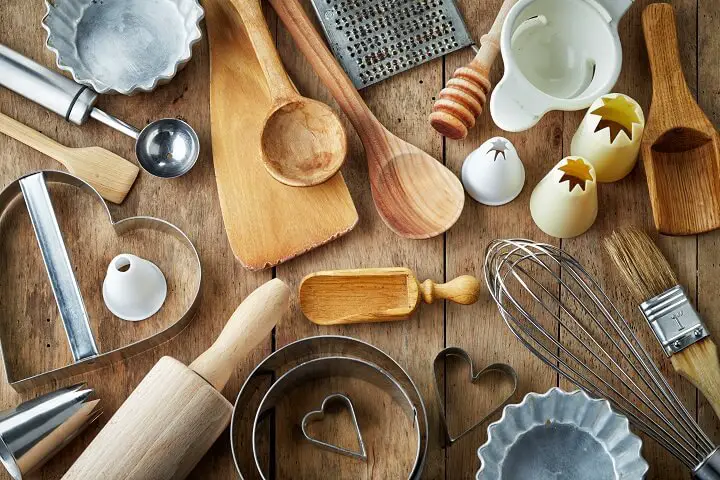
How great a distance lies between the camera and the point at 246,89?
3.22 ft

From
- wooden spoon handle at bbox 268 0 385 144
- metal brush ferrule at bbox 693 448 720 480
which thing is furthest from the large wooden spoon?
metal brush ferrule at bbox 693 448 720 480

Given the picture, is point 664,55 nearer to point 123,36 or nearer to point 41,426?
point 123,36

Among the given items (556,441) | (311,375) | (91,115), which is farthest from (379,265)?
(91,115)

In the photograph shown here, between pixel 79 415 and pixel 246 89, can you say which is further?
pixel 246 89

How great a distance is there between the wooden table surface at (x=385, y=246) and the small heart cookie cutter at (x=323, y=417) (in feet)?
0.04

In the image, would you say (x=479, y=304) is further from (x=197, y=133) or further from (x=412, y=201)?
(x=197, y=133)

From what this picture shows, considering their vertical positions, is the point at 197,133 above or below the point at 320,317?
above

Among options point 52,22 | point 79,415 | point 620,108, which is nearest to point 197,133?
point 52,22

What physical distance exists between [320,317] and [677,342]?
1.26ft

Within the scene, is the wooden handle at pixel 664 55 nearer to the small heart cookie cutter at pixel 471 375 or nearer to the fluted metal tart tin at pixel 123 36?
the small heart cookie cutter at pixel 471 375

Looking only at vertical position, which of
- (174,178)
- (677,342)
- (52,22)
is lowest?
(677,342)

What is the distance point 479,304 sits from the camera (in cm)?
94

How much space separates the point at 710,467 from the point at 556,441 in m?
0.15

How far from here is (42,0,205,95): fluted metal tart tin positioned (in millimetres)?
966
